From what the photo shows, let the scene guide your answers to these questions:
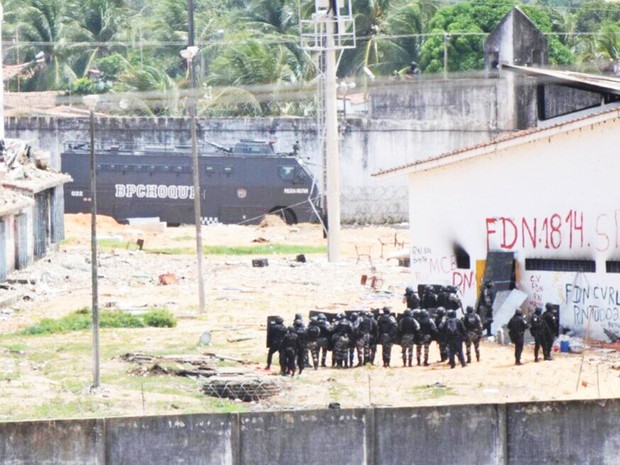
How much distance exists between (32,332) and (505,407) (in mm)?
17571

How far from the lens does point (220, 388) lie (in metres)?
29.8

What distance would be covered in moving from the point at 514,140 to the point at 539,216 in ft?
5.33

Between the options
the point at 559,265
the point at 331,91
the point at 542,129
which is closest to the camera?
the point at 559,265

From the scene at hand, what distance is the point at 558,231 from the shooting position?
36125 mm

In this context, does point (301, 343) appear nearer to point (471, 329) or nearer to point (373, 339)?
point (373, 339)

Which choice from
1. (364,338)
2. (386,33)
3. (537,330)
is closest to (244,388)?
(364,338)

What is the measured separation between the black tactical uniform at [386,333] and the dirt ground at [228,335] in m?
0.34

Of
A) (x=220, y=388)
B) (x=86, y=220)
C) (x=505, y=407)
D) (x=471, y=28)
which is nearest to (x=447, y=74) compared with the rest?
(x=471, y=28)

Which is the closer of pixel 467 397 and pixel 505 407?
pixel 505 407

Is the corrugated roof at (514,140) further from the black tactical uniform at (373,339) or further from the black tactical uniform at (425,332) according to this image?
the black tactical uniform at (373,339)

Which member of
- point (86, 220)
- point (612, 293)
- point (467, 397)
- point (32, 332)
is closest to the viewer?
point (467, 397)

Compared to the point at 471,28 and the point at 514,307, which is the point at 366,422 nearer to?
the point at 514,307

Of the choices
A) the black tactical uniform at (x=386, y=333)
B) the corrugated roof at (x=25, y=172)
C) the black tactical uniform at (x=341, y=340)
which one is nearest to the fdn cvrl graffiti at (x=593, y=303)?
the black tactical uniform at (x=386, y=333)

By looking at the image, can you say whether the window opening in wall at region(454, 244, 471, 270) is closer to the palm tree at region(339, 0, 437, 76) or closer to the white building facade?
the white building facade
